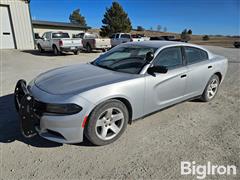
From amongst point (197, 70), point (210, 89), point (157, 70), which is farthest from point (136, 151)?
point (210, 89)

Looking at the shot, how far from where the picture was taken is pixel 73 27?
88.6 feet

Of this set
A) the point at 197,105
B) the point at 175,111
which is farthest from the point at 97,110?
the point at 197,105

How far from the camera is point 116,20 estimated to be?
125 feet

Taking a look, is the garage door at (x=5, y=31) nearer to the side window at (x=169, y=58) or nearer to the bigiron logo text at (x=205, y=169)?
the side window at (x=169, y=58)

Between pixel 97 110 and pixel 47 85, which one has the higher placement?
pixel 47 85

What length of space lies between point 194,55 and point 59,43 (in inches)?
432

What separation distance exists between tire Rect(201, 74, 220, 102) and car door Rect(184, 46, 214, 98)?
0.63 feet

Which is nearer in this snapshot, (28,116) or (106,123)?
(28,116)

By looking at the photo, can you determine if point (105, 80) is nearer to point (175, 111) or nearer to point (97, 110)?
point (97, 110)

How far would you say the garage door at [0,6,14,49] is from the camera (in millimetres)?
14378

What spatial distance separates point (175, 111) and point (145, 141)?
134 cm

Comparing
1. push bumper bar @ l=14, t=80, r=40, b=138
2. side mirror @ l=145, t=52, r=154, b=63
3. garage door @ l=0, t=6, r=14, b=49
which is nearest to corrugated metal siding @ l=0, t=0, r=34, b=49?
garage door @ l=0, t=6, r=14, b=49

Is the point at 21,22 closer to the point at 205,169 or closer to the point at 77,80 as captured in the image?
the point at 77,80

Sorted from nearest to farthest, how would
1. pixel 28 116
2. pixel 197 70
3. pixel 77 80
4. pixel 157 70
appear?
1. pixel 28 116
2. pixel 77 80
3. pixel 157 70
4. pixel 197 70
